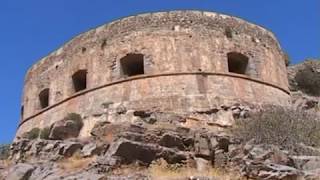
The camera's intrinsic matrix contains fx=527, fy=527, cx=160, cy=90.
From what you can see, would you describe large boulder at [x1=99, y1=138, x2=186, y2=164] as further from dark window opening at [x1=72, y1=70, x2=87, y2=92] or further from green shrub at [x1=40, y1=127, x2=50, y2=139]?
dark window opening at [x1=72, y1=70, x2=87, y2=92]

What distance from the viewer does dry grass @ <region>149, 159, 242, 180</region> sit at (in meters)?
9.02

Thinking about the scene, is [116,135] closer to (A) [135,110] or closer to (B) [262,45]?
(A) [135,110]

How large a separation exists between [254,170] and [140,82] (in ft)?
21.1

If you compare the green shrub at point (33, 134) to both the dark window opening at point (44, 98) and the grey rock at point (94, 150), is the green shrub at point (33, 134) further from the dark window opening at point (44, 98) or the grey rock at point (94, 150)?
the grey rock at point (94, 150)

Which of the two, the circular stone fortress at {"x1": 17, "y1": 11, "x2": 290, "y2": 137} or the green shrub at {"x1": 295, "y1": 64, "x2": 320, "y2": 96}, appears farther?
the green shrub at {"x1": 295, "y1": 64, "x2": 320, "y2": 96}

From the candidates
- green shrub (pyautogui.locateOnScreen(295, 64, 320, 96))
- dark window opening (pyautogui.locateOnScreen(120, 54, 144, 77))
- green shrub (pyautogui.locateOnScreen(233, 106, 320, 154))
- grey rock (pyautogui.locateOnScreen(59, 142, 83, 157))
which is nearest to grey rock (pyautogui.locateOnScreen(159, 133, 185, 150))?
green shrub (pyautogui.locateOnScreen(233, 106, 320, 154))

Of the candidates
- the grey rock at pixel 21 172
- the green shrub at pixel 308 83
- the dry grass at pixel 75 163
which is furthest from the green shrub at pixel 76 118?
the green shrub at pixel 308 83

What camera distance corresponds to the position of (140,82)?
1480cm

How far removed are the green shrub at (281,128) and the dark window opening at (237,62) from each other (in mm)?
2588

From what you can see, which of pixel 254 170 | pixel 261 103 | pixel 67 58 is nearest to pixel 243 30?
pixel 261 103

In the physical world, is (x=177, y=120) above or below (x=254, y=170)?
above

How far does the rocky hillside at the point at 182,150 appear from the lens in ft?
30.1

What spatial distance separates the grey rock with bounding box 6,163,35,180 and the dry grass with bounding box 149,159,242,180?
2.30m

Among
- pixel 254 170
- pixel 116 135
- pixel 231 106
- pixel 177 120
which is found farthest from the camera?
pixel 231 106
